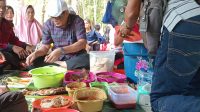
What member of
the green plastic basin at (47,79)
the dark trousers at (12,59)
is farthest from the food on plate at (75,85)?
the dark trousers at (12,59)

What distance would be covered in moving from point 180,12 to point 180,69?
17 centimetres

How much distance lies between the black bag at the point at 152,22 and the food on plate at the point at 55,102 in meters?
0.50

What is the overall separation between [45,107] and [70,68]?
945 mm

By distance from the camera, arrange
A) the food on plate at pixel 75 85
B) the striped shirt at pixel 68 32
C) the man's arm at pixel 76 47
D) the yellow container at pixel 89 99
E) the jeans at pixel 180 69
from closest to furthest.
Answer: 1. the jeans at pixel 180 69
2. the yellow container at pixel 89 99
3. the food on plate at pixel 75 85
4. the man's arm at pixel 76 47
5. the striped shirt at pixel 68 32

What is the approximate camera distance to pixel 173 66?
0.82 metres

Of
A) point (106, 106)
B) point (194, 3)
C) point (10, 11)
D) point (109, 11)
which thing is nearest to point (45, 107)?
point (106, 106)

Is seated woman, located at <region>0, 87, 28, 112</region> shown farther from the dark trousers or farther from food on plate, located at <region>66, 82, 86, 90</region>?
the dark trousers

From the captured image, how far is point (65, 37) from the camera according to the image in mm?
2445

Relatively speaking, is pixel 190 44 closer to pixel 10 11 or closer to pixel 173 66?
pixel 173 66

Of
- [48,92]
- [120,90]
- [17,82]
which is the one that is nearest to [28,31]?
[17,82]

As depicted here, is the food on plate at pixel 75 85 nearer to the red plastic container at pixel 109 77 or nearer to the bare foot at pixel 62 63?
the red plastic container at pixel 109 77

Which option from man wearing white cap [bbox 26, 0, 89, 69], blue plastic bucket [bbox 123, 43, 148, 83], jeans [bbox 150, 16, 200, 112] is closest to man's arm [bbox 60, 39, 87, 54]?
man wearing white cap [bbox 26, 0, 89, 69]

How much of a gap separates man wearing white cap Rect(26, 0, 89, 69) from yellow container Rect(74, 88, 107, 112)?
0.87m

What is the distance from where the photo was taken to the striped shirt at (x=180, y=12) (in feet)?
2.60
